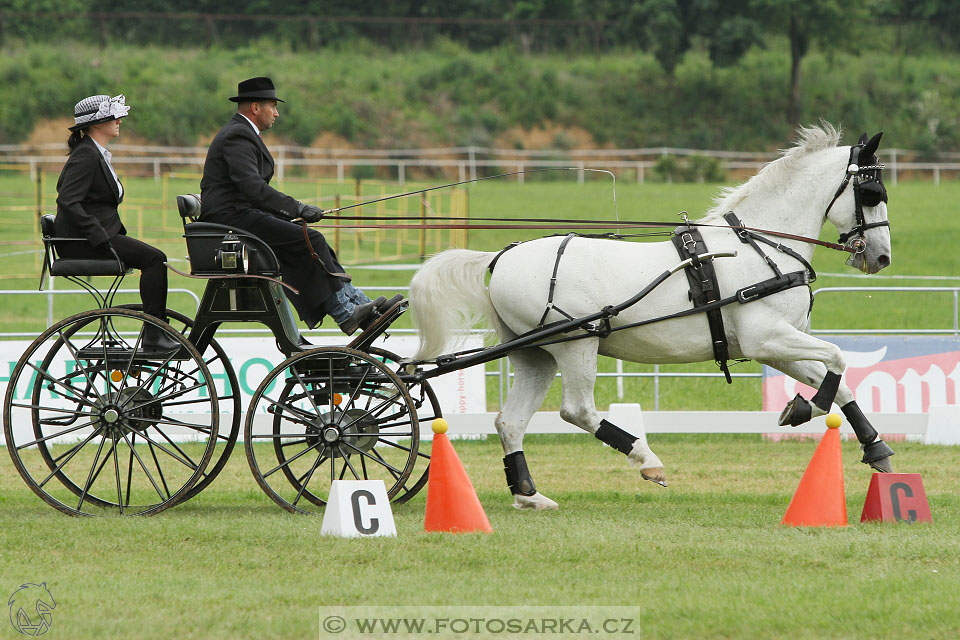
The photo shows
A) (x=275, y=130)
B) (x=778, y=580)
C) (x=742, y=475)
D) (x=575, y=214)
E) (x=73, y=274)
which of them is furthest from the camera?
(x=275, y=130)

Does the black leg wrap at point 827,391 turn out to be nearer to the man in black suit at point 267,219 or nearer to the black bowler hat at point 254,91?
A: the man in black suit at point 267,219

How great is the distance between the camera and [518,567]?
5453 mm

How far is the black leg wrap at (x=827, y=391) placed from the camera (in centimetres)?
682

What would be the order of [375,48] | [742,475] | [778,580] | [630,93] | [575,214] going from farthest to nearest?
[375,48] → [630,93] → [575,214] → [742,475] → [778,580]

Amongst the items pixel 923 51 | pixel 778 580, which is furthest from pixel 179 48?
pixel 778 580

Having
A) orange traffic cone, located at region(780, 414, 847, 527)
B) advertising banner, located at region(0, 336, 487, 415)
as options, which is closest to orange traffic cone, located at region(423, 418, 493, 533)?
orange traffic cone, located at region(780, 414, 847, 527)

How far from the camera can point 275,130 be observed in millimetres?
39406

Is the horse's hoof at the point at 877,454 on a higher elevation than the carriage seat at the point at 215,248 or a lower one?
lower

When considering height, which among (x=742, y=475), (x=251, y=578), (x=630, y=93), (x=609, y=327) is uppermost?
(x=630, y=93)

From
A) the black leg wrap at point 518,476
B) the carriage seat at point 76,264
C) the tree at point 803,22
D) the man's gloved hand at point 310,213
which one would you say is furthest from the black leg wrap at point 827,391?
the tree at point 803,22

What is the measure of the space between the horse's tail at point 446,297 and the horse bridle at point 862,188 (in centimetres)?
210

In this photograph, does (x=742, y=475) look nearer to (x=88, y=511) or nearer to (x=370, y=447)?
(x=370, y=447)

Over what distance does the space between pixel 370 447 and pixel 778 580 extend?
2630 mm

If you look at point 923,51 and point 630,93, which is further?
point 923,51
